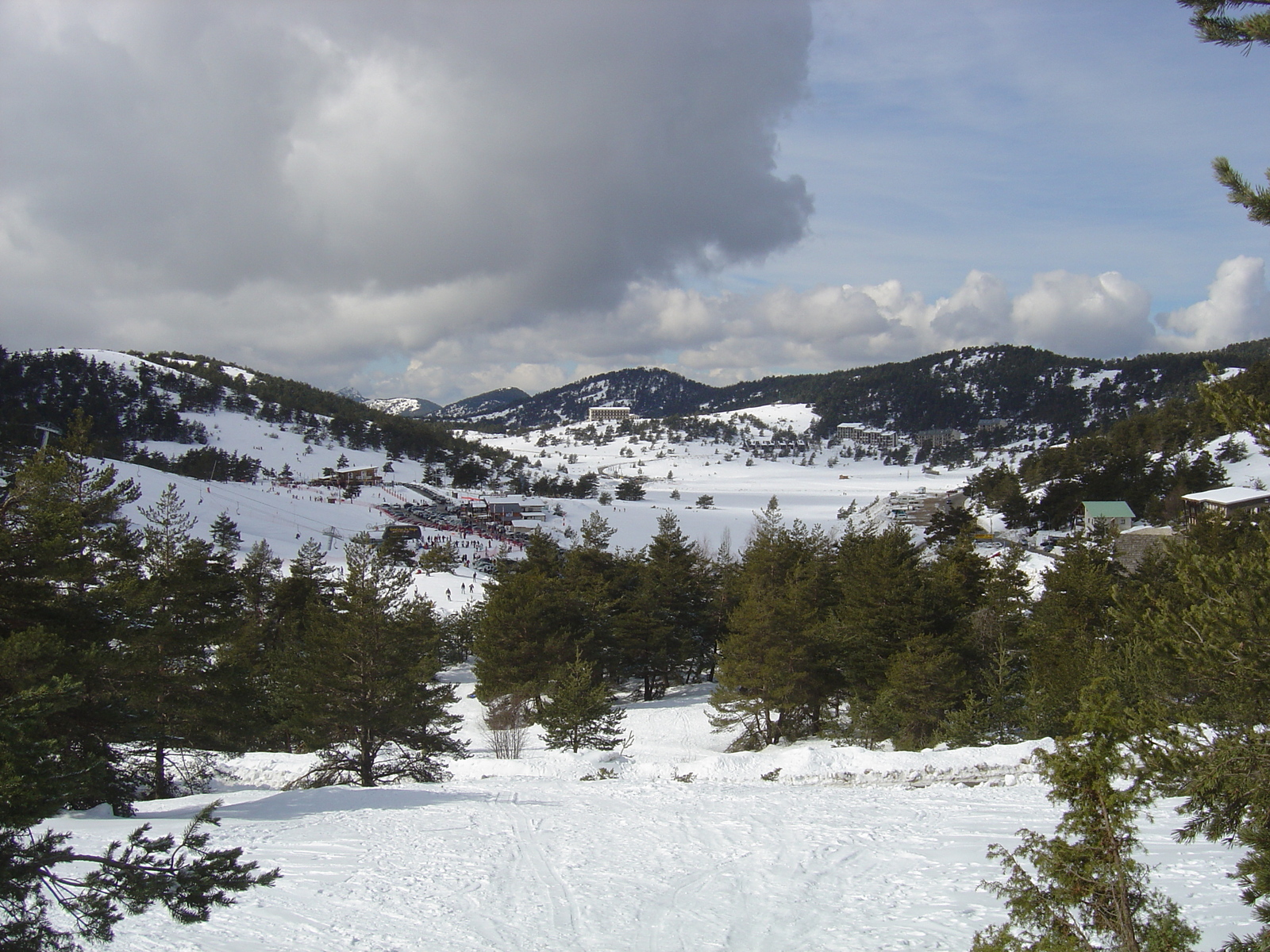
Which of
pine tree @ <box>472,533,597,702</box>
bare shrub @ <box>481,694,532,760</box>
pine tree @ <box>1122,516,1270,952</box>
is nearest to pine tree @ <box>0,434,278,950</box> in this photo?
pine tree @ <box>1122,516,1270,952</box>

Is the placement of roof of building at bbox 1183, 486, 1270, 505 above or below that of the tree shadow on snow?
above

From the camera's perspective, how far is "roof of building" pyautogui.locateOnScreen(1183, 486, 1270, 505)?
45125 mm

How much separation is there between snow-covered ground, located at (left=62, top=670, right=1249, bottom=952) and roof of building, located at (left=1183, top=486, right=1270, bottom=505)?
44974 mm

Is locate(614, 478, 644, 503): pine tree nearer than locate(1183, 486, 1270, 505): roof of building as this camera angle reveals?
No

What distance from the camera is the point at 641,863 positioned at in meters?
8.53

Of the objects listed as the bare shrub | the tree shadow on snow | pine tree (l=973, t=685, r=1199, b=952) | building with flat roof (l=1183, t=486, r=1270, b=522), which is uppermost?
building with flat roof (l=1183, t=486, r=1270, b=522)

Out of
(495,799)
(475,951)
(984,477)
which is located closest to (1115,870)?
(475,951)

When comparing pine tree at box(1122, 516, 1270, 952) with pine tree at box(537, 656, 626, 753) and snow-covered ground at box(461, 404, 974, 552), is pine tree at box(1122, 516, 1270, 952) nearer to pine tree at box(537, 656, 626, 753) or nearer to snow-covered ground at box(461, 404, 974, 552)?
pine tree at box(537, 656, 626, 753)

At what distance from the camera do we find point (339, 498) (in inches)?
3789

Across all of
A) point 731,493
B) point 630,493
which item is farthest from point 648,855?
point 731,493

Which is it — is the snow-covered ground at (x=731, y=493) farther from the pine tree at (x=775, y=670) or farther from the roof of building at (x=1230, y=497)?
the pine tree at (x=775, y=670)

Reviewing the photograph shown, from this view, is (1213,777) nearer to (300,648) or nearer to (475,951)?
(475,951)

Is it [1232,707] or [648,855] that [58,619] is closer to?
[648,855]

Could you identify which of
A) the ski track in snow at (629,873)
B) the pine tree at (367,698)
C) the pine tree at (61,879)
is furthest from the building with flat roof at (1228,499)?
the pine tree at (61,879)
